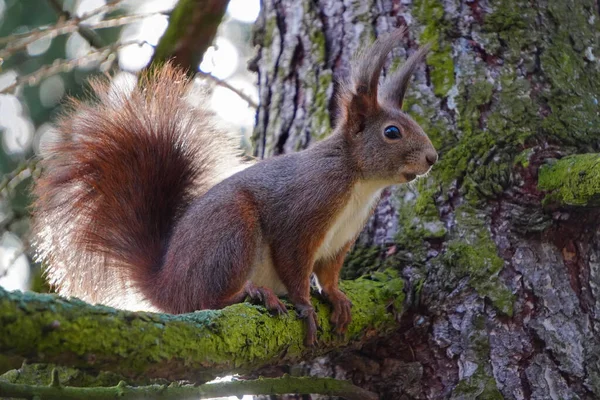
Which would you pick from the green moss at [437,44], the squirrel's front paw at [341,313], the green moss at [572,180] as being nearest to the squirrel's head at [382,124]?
the green moss at [437,44]

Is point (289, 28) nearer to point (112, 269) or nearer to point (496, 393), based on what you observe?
point (112, 269)

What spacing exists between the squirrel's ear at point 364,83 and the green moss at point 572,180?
Result: 0.56 meters

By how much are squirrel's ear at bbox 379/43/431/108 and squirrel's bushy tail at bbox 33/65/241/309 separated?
0.66 metres

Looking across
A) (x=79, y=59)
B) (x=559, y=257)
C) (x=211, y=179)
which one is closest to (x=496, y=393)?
(x=559, y=257)

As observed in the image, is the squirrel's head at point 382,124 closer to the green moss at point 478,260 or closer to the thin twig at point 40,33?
the green moss at point 478,260

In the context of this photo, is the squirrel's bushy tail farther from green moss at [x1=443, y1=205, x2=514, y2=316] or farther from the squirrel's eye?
green moss at [x1=443, y1=205, x2=514, y2=316]

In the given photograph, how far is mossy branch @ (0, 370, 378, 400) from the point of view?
42.8 inches

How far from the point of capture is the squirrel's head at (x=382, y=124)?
7.27 ft

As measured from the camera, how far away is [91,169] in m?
2.31

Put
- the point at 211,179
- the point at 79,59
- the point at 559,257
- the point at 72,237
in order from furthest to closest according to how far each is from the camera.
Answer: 1. the point at 79,59
2. the point at 211,179
3. the point at 72,237
4. the point at 559,257

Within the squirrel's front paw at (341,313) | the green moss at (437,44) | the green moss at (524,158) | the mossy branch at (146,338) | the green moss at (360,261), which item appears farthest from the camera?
the green moss at (437,44)

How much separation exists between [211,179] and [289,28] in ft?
2.05

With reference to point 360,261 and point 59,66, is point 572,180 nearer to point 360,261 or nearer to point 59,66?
point 360,261

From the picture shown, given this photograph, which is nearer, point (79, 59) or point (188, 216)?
point (188, 216)
